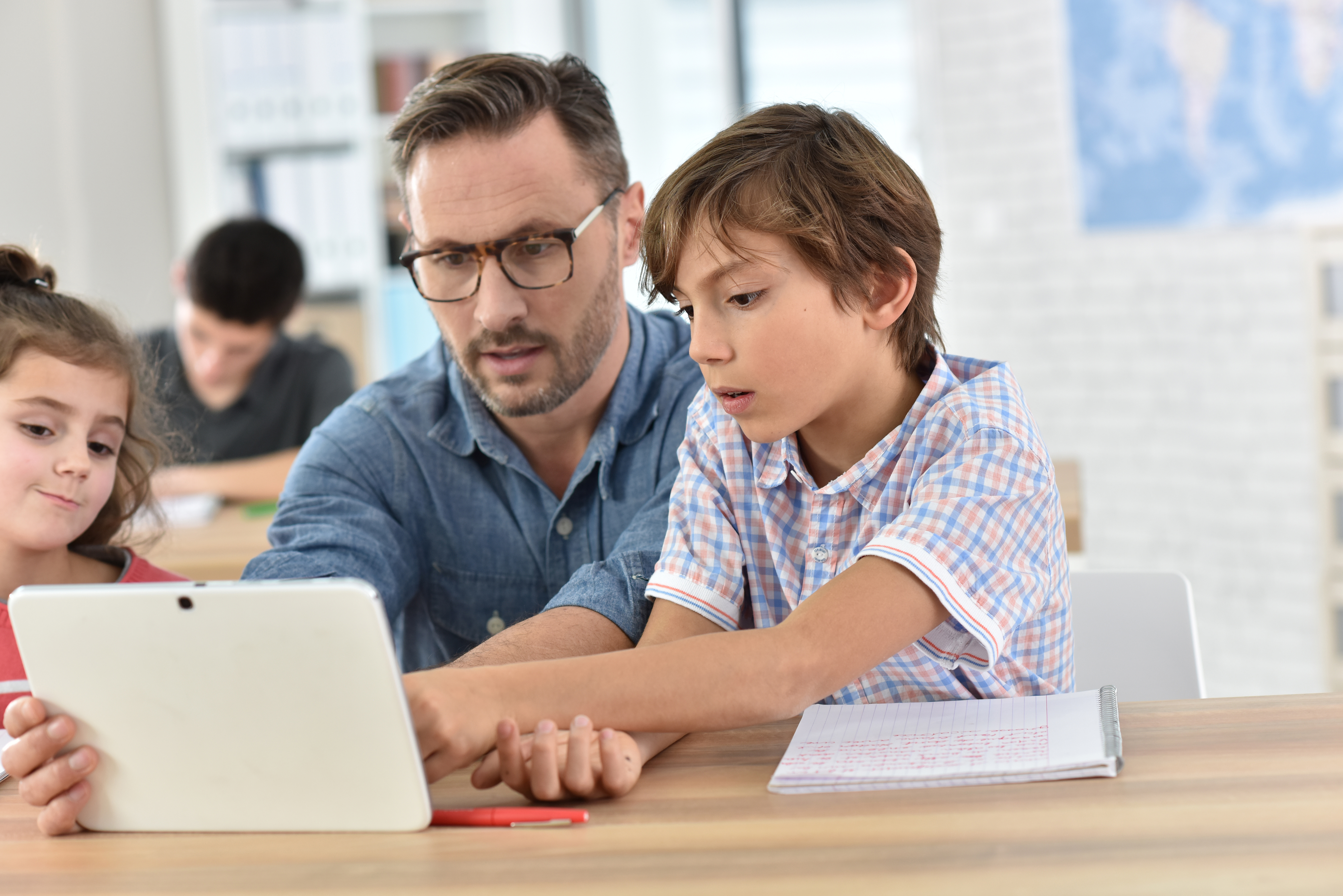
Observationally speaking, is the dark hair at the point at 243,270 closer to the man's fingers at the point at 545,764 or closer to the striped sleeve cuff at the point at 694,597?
the striped sleeve cuff at the point at 694,597

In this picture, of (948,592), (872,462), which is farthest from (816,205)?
(948,592)

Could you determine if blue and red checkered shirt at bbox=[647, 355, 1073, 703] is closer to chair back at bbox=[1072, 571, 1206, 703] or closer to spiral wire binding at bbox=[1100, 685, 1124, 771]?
spiral wire binding at bbox=[1100, 685, 1124, 771]

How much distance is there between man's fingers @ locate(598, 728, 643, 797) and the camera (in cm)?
88

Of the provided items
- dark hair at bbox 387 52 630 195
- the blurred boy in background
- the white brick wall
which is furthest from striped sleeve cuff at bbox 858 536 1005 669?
the white brick wall

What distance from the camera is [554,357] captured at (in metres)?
1.52

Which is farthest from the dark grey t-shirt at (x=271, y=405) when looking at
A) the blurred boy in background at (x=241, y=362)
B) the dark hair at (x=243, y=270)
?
the dark hair at (x=243, y=270)

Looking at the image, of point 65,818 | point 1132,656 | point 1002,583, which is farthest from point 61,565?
point 1132,656

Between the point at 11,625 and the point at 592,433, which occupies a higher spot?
the point at 592,433

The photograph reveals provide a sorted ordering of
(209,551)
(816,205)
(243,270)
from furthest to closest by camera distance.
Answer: (243,270) → (209,551) → (816,205)

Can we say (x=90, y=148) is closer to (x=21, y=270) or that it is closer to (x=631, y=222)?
(x=21, y=270)

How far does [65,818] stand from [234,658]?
19 cm

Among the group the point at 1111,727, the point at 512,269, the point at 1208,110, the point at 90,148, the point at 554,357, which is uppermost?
the point at 90,148

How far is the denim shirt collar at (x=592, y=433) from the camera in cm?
156

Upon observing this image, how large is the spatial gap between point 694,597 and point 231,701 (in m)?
0.48
